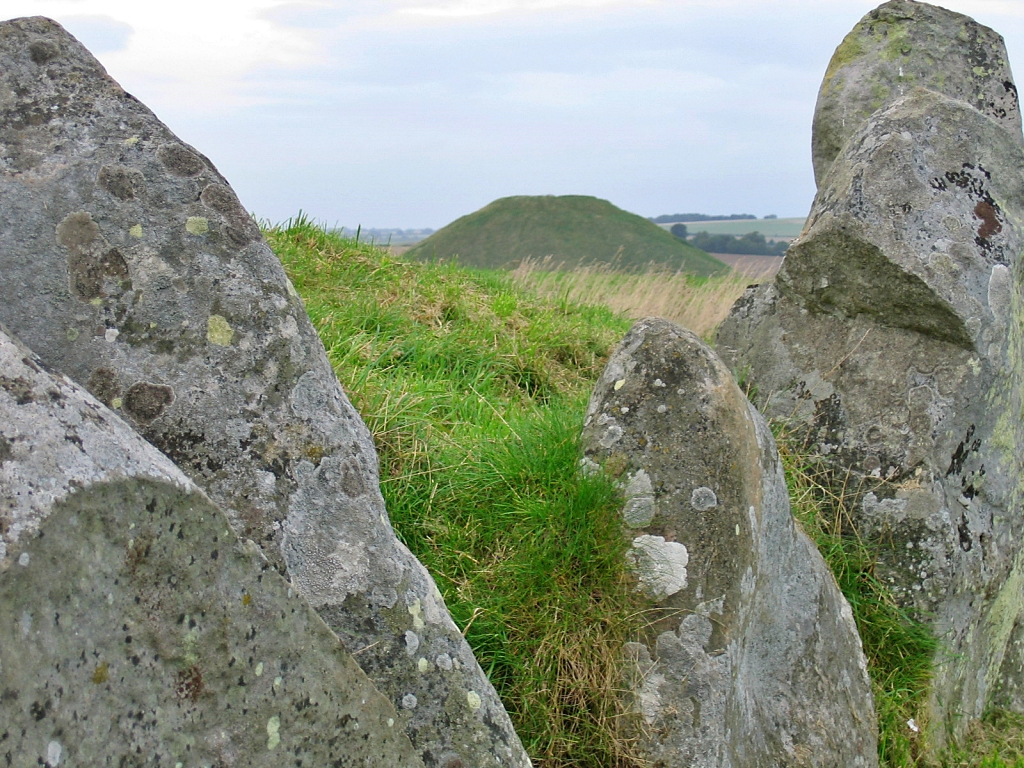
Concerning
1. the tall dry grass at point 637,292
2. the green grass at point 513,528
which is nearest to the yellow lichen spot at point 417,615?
the green grass at point 513,528

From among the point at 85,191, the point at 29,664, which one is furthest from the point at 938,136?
the point at 29,664

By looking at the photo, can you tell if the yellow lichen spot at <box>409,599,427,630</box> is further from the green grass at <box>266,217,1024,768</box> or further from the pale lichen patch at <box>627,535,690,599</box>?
the pale lichen patch at <box>627,535,690,599</box>

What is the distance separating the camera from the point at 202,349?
8.45 feet

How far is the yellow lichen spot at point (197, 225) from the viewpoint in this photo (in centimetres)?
266

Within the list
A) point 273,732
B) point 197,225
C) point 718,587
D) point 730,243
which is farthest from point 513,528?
point 730,243

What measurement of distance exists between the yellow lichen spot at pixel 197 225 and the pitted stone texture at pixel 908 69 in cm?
531

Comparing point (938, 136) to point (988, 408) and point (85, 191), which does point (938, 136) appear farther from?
point (85, 191)

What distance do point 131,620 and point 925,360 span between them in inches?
161

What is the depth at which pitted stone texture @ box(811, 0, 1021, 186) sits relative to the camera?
6715 mm

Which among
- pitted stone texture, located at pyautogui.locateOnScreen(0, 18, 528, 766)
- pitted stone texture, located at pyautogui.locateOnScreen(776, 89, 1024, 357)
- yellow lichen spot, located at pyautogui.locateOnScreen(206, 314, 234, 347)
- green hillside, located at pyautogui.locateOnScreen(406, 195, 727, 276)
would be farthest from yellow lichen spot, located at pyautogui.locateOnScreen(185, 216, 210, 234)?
green hillside, located at pyautogui.locateOnScreen(406, 195, 727, 276)

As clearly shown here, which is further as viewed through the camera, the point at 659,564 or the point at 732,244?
the point at 732,244

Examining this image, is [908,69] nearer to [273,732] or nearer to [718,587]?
[718,587]

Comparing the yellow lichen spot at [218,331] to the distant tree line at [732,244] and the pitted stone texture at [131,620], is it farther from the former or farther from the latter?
the distant tree line at [732,244]

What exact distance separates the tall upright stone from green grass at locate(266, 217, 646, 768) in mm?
1309
